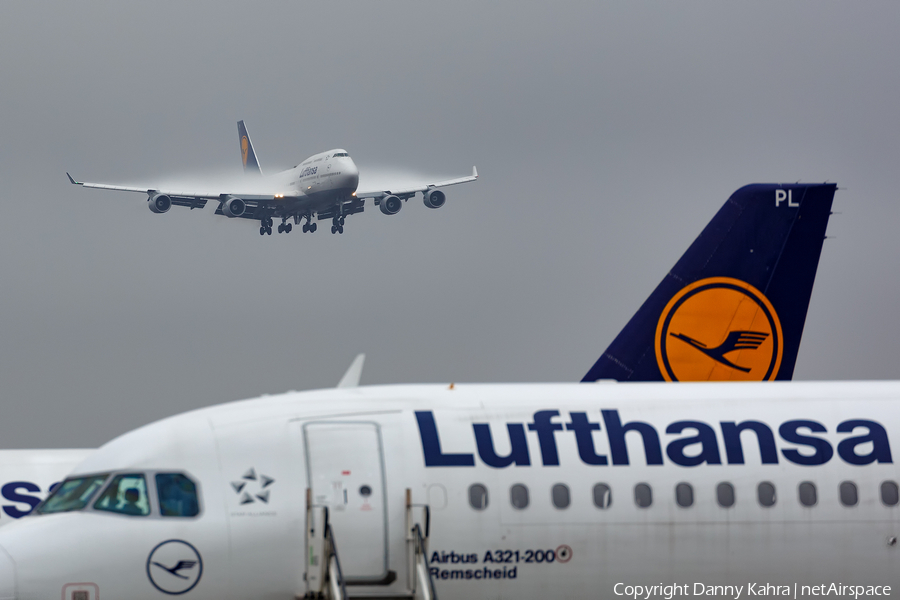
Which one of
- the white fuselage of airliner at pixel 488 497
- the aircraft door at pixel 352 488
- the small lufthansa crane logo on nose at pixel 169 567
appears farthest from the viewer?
the aircraft door at pixel 352 488

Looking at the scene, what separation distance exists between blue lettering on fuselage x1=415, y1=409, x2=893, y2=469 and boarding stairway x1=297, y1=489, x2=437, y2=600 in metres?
0.91

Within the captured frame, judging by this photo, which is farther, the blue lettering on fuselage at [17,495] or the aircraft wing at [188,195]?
the aircraft wing at [188,195]

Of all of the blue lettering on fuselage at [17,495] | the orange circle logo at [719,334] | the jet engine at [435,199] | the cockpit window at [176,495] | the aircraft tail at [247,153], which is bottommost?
the blue lettering on fuselage at [17,495]

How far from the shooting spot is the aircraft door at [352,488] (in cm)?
1235

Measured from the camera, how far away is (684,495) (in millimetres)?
13242

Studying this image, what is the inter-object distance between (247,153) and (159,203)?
27311 mm

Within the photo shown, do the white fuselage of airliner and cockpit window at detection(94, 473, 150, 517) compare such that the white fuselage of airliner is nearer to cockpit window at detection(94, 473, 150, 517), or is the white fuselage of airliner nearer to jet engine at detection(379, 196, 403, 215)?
cockpit window at detection(94, 473, 150, 517)

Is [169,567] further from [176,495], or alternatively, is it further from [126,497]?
[126,497]

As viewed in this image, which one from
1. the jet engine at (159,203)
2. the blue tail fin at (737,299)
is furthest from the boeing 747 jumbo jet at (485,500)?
the jet engine at (159,203)

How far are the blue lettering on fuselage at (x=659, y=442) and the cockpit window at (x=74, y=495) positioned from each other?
3.75 meters

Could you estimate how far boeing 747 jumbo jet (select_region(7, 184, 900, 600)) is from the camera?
12.2 metres

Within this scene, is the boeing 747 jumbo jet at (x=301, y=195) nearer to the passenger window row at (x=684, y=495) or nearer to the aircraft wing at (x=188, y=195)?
the aircraft wing at (x=188, y=195)

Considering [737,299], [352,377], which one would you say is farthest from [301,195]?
[352,377]

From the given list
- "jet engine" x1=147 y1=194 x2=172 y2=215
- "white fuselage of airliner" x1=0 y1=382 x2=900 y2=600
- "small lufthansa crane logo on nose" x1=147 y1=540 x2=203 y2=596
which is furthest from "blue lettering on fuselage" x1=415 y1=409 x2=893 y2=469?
"jet engine" x1=147 y1=194 x2=172 y2=215
